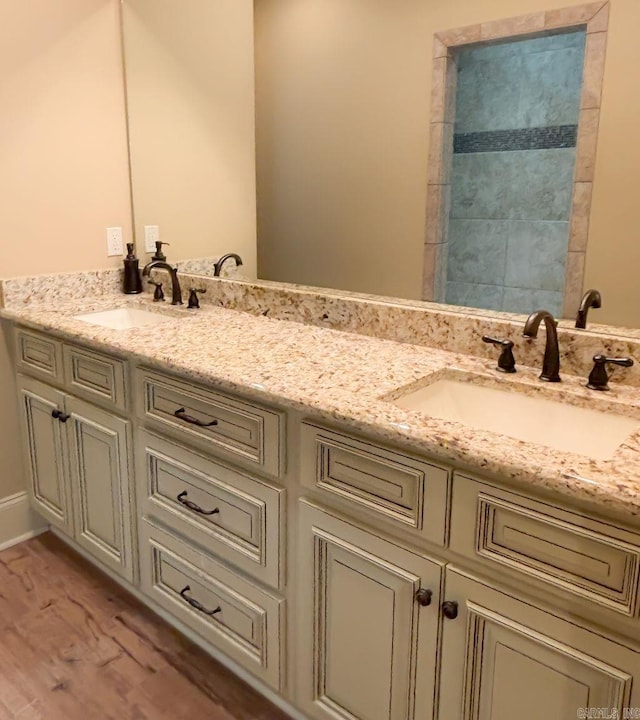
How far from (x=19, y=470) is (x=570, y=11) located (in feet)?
7.73

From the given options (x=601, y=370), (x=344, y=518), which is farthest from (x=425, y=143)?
(x=344, y=518)

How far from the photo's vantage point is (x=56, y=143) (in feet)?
7.47

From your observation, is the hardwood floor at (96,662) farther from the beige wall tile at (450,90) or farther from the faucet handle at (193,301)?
the beige wall tile at (450,90)

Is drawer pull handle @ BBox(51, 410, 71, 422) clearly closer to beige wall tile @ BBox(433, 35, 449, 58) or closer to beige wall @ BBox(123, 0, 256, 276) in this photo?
beige wall @ BBox(123, 0, 256, 276)

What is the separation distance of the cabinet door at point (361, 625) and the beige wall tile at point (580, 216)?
86cm

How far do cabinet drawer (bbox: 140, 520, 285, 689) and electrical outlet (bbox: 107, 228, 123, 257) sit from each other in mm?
1183

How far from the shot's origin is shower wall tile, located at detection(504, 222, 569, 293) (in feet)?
5.13

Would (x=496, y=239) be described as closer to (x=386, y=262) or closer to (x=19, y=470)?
(x=386, y=262)

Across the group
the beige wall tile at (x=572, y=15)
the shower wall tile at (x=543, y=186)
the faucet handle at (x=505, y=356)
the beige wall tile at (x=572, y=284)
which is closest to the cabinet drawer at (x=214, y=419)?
the faucet handle at (x=505, y=356)

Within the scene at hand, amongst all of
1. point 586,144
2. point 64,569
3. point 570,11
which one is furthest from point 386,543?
point 64,569

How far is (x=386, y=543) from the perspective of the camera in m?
1.24

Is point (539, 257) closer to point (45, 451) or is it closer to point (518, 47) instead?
point (518, 47)

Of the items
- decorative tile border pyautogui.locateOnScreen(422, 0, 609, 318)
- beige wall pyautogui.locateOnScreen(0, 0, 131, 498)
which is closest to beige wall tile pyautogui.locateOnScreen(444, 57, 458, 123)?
decorative tile border pyautogui.locateOnScreen(422, 0, 609, 318)

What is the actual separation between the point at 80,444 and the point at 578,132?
1727mm
